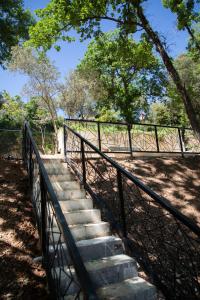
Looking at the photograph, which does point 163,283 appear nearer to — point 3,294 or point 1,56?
point 3,294

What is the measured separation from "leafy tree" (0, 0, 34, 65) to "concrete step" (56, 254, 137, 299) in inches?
766

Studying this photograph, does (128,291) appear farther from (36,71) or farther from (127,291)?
(36,71)

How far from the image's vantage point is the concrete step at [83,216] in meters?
4.70

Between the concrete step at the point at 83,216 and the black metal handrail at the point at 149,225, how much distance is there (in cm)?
15

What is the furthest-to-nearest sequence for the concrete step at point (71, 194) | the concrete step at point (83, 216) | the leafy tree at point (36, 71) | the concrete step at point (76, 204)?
the leafy tree at point (36, 71) < the concrete step at point (71, 194) < the concrete step at point (76, 204) < the concrete step at point (83, 216)

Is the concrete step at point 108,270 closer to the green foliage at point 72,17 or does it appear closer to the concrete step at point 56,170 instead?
the concrete step at point 56,170

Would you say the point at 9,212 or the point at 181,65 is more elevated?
the point at 181,65

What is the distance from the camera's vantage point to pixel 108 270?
3.56 metres

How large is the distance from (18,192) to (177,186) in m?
4.63

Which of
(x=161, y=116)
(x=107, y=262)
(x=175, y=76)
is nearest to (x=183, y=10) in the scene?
(x=175, y=76)

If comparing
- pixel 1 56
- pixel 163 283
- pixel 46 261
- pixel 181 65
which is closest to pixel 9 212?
pixel 46 261

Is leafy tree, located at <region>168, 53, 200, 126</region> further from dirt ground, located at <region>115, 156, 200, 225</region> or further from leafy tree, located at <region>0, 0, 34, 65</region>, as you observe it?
dirt ground, located at <region>115, 156, 200, 225</region>

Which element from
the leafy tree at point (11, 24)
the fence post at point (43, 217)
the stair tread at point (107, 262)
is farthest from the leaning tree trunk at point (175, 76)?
the leafy tree at point (11, 24)

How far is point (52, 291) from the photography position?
10.6 ft
